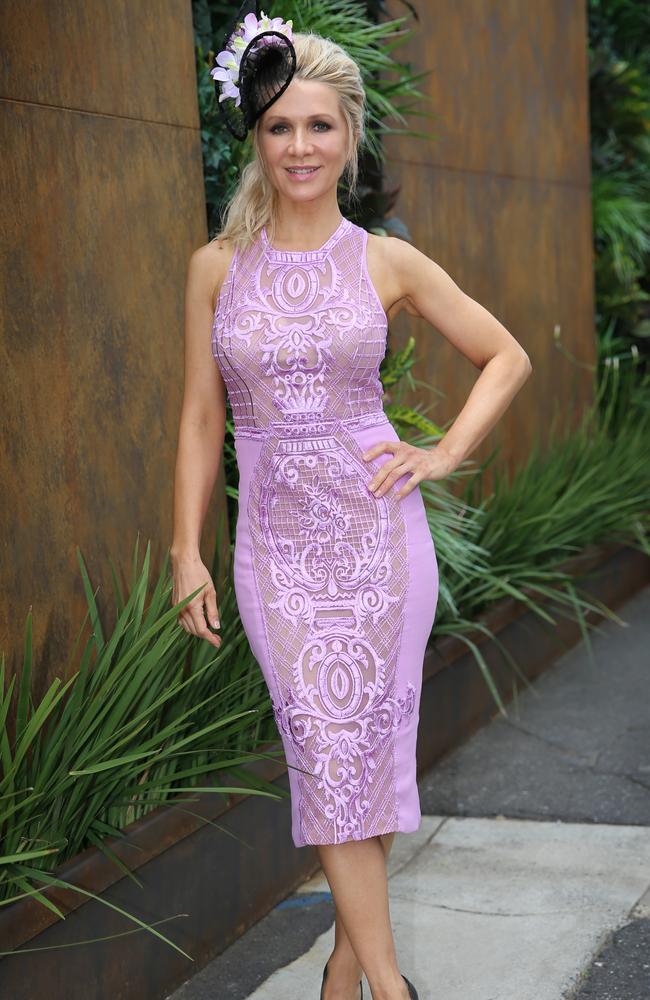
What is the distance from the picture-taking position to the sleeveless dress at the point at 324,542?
267 centimetres

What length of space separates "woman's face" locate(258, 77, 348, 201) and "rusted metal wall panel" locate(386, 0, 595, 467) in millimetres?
2580

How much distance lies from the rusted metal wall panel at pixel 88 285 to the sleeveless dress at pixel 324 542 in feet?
2.20

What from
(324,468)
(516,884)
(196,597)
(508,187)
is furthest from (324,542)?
(508,187)

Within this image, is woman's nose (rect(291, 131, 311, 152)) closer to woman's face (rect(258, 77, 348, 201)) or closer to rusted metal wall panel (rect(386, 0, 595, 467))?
woman's face (rect(258, 77, 348, 201))

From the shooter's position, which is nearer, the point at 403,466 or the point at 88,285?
the point at 403,466

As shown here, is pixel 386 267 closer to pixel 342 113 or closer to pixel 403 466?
pixel 342 113

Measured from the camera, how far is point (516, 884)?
12.4ft

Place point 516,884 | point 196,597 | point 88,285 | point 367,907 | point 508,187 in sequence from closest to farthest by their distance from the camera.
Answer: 1. point 367,907
2. point 196,597
3. point 88,285
4. point 516,884
5. point 508,187

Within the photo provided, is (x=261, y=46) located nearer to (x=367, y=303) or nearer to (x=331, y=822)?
(x=367, y=303)

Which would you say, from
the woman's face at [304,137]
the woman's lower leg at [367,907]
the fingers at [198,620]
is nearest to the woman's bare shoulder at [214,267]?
the woman's face at [304,137]

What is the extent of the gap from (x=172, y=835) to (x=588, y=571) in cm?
377

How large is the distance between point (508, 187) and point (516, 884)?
3804 mm

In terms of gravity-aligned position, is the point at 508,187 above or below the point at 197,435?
below

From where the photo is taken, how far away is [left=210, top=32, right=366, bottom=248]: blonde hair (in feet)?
8.85
